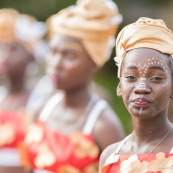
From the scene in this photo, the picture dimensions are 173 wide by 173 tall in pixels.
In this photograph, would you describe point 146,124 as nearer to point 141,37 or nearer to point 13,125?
point 141,37

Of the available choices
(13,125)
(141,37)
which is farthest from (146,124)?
(13,125)

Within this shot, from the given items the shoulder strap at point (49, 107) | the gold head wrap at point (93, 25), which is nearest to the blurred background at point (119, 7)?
the shoulder strap at point (49, 107)

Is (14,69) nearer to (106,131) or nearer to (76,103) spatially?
(76,103)

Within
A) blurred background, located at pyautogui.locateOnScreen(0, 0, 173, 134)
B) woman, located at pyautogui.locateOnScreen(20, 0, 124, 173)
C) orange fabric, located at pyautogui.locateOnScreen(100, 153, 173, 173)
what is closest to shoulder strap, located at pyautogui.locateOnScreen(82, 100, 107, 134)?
woman, located at pyautogui.locateOnScreen(20, 0, 124, 173)

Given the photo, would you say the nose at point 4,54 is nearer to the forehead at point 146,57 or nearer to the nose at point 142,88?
the forehead at point 146,57

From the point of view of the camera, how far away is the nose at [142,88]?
5.86 metres

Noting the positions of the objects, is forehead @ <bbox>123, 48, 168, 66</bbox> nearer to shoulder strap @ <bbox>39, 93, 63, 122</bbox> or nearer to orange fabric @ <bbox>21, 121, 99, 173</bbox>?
orange fabric @ <bbox>21, 121, 99, 173</bbox>

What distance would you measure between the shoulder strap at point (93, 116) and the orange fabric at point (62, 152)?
7 cm

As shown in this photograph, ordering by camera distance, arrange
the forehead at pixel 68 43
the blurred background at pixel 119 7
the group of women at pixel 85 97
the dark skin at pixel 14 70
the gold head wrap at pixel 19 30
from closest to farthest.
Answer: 1. the group of women at pixel 85 97
2. the forehead at pixel 68 43
3. the dark skin at pixel 14 70
4. the gold head wrap at pixel 19 30
5. the blurred background at pixel 119 7

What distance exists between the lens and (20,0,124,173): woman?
7.85 meters

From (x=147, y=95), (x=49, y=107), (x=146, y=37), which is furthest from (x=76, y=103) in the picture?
(x=147, y=95)

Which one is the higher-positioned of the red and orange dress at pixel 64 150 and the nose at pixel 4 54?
the nose at pixel 4 54

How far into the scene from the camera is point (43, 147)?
8086 millimetres

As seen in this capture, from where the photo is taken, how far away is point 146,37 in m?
6.03
